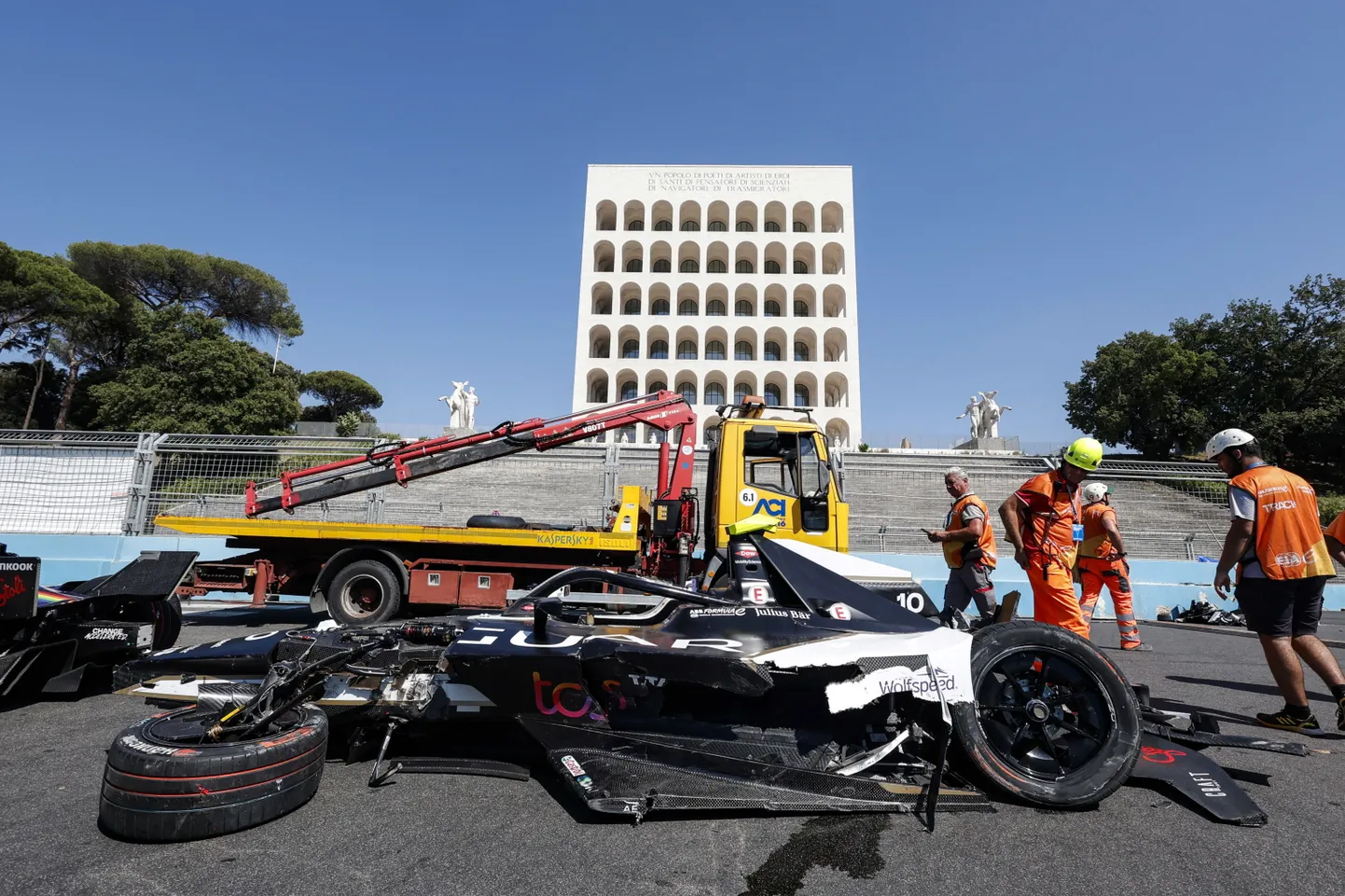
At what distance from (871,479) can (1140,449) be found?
33.0 meters

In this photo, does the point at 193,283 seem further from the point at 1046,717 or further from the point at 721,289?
the point at 1046,717

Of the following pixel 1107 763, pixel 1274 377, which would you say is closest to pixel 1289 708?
pixel 1107 763

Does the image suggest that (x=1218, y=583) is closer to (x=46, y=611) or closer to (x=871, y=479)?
(x=46, y=611)

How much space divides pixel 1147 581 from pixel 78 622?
1380cm

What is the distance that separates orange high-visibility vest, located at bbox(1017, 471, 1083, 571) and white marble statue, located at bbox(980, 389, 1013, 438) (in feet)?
116

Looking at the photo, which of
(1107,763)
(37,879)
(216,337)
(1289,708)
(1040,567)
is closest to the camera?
(37,879)

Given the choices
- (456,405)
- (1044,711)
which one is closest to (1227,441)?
(1044,711)

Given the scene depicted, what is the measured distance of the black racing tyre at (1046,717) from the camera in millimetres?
2605

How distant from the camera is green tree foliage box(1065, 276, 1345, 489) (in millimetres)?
33812

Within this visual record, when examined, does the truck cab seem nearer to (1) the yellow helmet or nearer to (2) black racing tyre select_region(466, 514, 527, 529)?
(2) black racing tyre select_region(466, 514, 527, 529)

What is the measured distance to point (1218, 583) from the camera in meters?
3.94

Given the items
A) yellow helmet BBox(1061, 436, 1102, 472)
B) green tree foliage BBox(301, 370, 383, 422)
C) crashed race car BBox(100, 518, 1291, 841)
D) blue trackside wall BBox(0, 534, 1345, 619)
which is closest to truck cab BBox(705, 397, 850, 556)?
yellow helmet BBox(1061, 436, 1102, 472)

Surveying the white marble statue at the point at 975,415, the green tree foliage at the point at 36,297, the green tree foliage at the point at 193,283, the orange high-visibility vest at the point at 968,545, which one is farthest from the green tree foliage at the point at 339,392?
the orange high-visibility vest at the point at 968,545

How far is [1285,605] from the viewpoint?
371 cm
